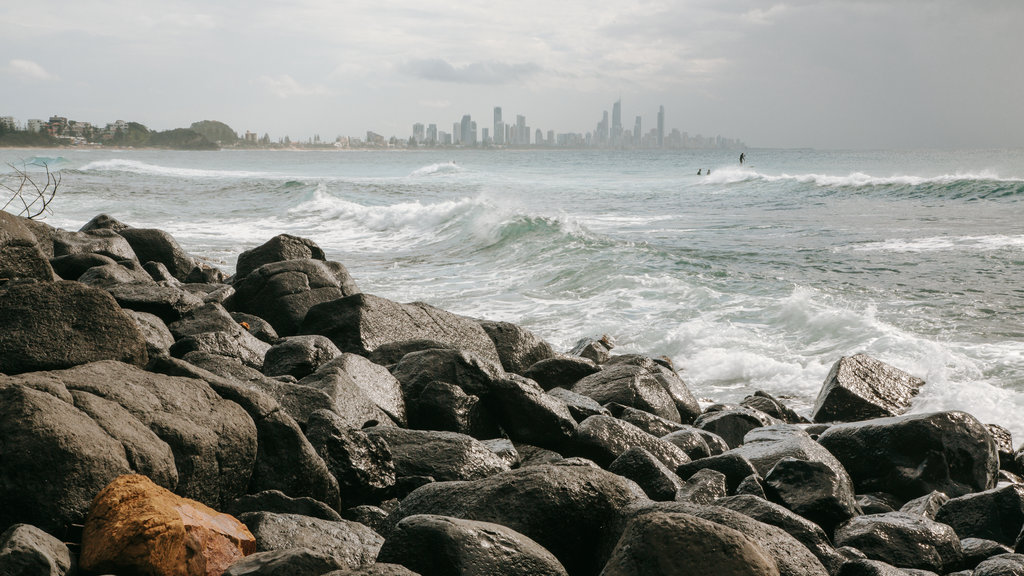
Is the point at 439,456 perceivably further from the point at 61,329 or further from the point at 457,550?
the point at 61,329

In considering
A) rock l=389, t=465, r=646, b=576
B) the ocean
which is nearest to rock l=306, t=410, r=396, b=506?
rock l=389, t=465, r=646, b=576

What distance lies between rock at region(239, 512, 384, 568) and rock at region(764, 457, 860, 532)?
2001 millimetres

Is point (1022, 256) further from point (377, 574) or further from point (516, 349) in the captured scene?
point (377, 574)

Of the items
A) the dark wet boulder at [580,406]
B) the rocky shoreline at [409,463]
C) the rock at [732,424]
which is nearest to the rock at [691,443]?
the rocky shoreline at [409,463]

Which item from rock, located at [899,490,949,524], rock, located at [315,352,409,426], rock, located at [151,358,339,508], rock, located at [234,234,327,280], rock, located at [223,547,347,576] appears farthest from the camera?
rock, located at [234,234,327,280]

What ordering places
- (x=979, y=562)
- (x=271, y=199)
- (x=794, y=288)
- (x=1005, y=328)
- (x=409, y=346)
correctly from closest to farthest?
(x=979, y=562) < (x=409, y=346) < (x=1005, y=328) < (x=794, y=288) < (x=271, y=199)

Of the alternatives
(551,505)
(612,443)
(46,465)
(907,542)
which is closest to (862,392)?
(612,443)

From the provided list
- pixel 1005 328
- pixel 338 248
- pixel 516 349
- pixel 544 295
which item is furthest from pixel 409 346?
pixel 338 248

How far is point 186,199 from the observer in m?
29.1

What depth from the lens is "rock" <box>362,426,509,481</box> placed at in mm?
3830

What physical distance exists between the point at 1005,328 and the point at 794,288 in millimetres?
2803

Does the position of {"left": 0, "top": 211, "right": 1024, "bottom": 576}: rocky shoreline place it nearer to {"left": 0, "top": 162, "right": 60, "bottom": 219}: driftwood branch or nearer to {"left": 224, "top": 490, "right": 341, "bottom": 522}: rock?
{"left": 224, "top": 490, "right": 341, "bottom": 522}: rock

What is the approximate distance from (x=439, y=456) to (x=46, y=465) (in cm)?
170

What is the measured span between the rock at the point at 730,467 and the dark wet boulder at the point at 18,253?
420 centimetres
